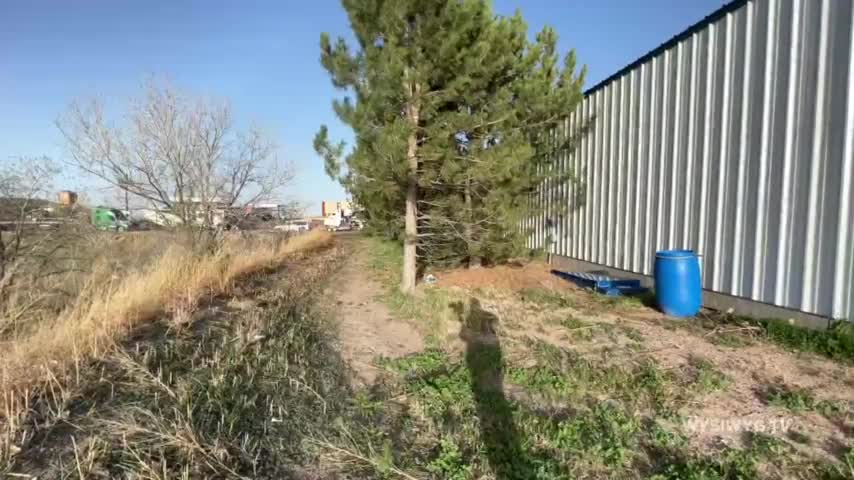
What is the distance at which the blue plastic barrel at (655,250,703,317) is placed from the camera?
5.99 meters

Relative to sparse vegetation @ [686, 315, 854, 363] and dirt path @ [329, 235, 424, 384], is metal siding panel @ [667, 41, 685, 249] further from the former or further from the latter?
dirt path @ [329, 235, 424, 384]

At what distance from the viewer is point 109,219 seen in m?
9.58

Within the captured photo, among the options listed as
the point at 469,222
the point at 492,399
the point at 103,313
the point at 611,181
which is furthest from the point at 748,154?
the point at 103,313

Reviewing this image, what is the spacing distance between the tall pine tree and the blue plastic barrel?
2.51 meters

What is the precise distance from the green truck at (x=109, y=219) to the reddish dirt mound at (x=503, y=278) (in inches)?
230

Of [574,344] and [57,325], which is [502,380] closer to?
[574,344]

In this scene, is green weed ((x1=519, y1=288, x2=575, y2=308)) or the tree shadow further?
green weed ((x1=519, y1=288, x2=575, y2=308))

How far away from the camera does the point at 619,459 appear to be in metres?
2.55

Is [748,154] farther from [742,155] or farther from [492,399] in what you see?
[492,399]

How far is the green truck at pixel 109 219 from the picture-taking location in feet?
24.9

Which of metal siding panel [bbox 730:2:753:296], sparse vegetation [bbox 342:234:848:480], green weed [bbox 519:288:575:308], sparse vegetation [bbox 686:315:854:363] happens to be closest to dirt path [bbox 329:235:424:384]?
sparse vegetation [bbox 342:234:848:480]

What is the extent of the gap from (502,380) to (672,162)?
5.05m

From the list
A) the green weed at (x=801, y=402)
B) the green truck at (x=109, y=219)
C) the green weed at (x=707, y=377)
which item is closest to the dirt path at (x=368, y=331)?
the green weed at (x=707, y=377)

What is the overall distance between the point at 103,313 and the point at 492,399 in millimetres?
3780
